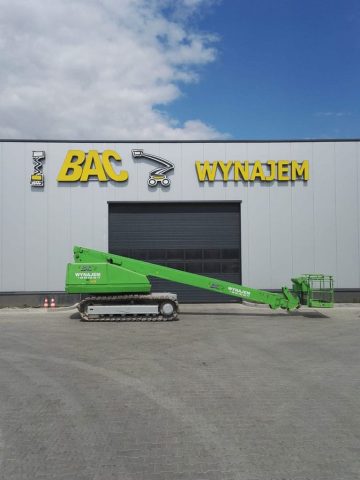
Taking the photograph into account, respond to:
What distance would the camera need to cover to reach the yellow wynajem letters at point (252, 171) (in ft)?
64.7

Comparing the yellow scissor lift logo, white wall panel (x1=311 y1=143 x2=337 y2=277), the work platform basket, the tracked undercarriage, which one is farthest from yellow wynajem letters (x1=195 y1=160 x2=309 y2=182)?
the tracked undercarriage

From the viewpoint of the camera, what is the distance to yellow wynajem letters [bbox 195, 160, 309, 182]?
64.7ft

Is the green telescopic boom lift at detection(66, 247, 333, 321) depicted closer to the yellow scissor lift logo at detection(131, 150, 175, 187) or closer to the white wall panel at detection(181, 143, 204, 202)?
the yellow scissor lift logo at detection(131, 150, 175, 187)

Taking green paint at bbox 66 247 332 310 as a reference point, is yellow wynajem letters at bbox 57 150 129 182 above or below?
above

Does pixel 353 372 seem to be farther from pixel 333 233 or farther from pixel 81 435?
pixel 333 233

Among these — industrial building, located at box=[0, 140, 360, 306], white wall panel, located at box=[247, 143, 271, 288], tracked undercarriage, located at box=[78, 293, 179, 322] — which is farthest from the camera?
white wall panel, located at box=[247, 143, 271, 288]

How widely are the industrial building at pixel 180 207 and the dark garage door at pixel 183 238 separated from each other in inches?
2.0

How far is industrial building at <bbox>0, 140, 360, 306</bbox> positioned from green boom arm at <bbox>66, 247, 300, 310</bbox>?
4591 millimetres

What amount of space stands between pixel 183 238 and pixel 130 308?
6.67 m

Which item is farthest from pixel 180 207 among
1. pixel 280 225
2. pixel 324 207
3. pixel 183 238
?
pixel 324 207

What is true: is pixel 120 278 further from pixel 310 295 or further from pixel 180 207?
pixel 310 295

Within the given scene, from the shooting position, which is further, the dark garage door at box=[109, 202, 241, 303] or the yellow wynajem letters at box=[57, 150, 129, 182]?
the dark garage door at box=[109, 202, 241, 303]

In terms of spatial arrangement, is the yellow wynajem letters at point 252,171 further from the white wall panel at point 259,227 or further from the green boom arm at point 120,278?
the green boom arm at point 120,278

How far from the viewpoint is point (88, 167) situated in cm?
1950
